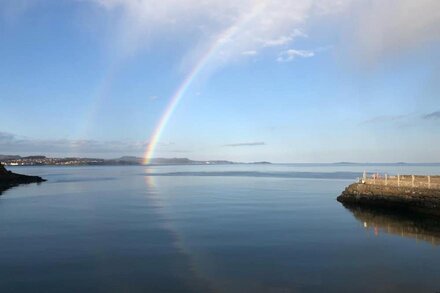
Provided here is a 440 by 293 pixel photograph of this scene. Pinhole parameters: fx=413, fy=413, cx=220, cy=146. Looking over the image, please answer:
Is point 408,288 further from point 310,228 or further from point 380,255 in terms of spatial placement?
point 310,228

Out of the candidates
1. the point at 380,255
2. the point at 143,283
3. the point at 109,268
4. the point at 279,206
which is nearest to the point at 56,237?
the point at 109,268

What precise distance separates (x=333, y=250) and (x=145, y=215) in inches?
808

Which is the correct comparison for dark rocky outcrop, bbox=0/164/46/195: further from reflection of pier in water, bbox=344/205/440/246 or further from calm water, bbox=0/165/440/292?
reflection of pier in water, bbox=344/205/440/246

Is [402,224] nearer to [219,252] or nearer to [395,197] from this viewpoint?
[395,197]

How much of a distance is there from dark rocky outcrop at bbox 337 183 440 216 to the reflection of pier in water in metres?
0.80

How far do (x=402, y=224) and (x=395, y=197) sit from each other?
7130 millimetres

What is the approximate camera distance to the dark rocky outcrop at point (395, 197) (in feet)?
107

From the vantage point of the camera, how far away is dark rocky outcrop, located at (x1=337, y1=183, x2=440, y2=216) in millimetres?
32562

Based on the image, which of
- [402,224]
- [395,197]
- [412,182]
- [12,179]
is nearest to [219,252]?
[402,224]

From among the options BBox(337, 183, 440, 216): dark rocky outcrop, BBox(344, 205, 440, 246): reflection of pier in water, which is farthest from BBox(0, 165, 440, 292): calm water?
BBox(337, 183, 440, 216): dark rocky outcrop

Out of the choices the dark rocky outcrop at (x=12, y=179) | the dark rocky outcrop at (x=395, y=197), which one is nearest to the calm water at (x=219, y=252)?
the dark rocky outcrop at (x=395, y=197)

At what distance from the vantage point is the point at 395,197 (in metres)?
37.5

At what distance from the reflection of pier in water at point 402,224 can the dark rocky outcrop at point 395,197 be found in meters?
0.80

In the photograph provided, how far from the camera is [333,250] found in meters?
22.9
